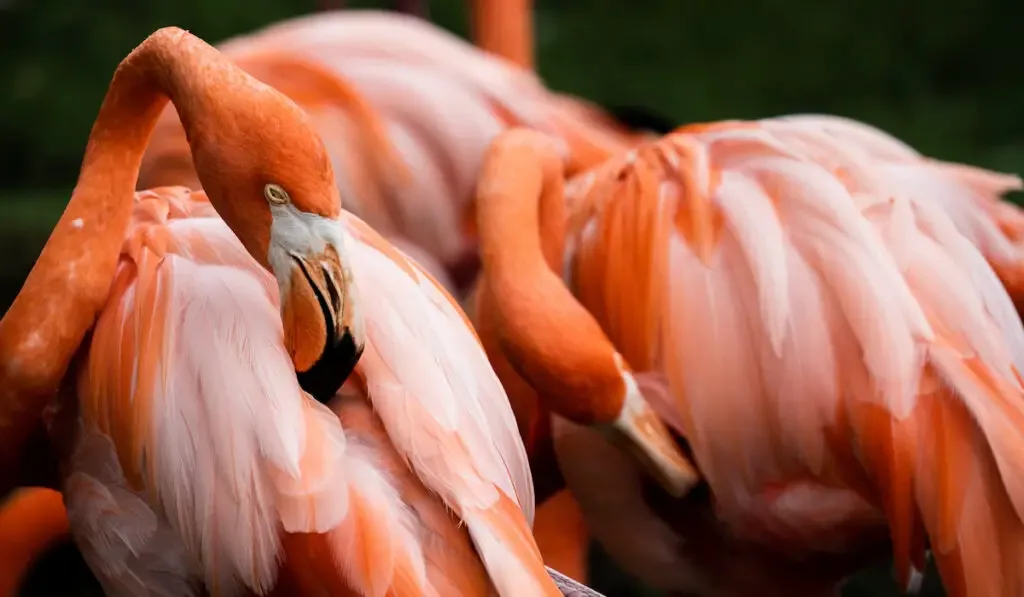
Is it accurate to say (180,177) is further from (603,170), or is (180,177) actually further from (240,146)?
(240,146)

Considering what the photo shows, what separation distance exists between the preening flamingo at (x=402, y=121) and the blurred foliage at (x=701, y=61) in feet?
4.92

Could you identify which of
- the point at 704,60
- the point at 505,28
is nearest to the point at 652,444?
the point at 505,28

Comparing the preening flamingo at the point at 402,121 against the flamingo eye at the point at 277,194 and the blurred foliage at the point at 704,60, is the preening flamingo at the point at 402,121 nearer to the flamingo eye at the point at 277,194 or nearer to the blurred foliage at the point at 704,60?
the flamingo eye at the point at 277,194

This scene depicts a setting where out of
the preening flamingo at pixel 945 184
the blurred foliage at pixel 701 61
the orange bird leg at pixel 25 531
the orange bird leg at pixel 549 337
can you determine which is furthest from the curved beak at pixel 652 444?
the blurred foliage at pixel 701 61

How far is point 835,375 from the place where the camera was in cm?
152

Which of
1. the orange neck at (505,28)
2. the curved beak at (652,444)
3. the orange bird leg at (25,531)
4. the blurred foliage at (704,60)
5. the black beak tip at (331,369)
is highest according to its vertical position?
the black beak tip at (331,369)

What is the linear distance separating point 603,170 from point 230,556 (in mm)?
909

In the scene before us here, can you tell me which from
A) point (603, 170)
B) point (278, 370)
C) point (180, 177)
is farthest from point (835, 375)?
point (180, 177)

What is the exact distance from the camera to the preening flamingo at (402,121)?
A: 85.6 inches

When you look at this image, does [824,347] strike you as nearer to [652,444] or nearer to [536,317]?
[652,444]

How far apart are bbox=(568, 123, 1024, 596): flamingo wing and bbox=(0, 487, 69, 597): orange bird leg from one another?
0.95 meters

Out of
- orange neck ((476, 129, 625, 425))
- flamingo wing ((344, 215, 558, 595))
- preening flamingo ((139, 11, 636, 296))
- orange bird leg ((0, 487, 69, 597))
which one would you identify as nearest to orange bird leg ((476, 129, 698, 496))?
orange neck ((476, 129, 625, 425))

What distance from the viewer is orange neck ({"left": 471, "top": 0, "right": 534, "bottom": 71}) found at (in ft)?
9.28

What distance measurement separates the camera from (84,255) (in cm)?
130
